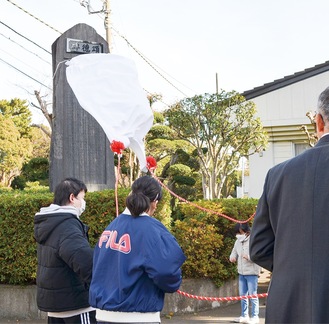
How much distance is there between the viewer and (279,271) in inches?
96.5

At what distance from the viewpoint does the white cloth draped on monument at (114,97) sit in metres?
5.33

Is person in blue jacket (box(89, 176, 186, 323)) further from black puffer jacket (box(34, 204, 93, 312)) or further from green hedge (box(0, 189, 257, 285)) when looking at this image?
green hedge (box(0, 189, 257, 285))

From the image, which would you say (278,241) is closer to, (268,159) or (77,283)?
(77,283)

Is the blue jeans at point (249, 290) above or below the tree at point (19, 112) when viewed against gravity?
below

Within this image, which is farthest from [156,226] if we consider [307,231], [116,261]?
[307,231]

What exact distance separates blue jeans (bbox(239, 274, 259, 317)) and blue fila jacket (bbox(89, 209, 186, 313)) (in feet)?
14.6

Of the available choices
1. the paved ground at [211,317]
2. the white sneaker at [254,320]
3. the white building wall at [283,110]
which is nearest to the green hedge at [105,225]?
the paved ground at [211,317]

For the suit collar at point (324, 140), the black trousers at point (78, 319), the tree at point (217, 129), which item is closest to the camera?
the suit collar at point (324, 140)

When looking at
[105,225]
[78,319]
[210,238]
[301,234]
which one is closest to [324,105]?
[301,234]

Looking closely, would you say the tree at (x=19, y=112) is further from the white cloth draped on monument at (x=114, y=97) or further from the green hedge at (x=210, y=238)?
the white cloth draped on monument at (x=114, y=97)

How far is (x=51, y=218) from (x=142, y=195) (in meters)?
0.97

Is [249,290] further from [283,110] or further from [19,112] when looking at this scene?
[19,112]

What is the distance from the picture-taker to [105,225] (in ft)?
24.2

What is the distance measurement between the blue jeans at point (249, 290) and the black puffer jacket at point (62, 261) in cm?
410
